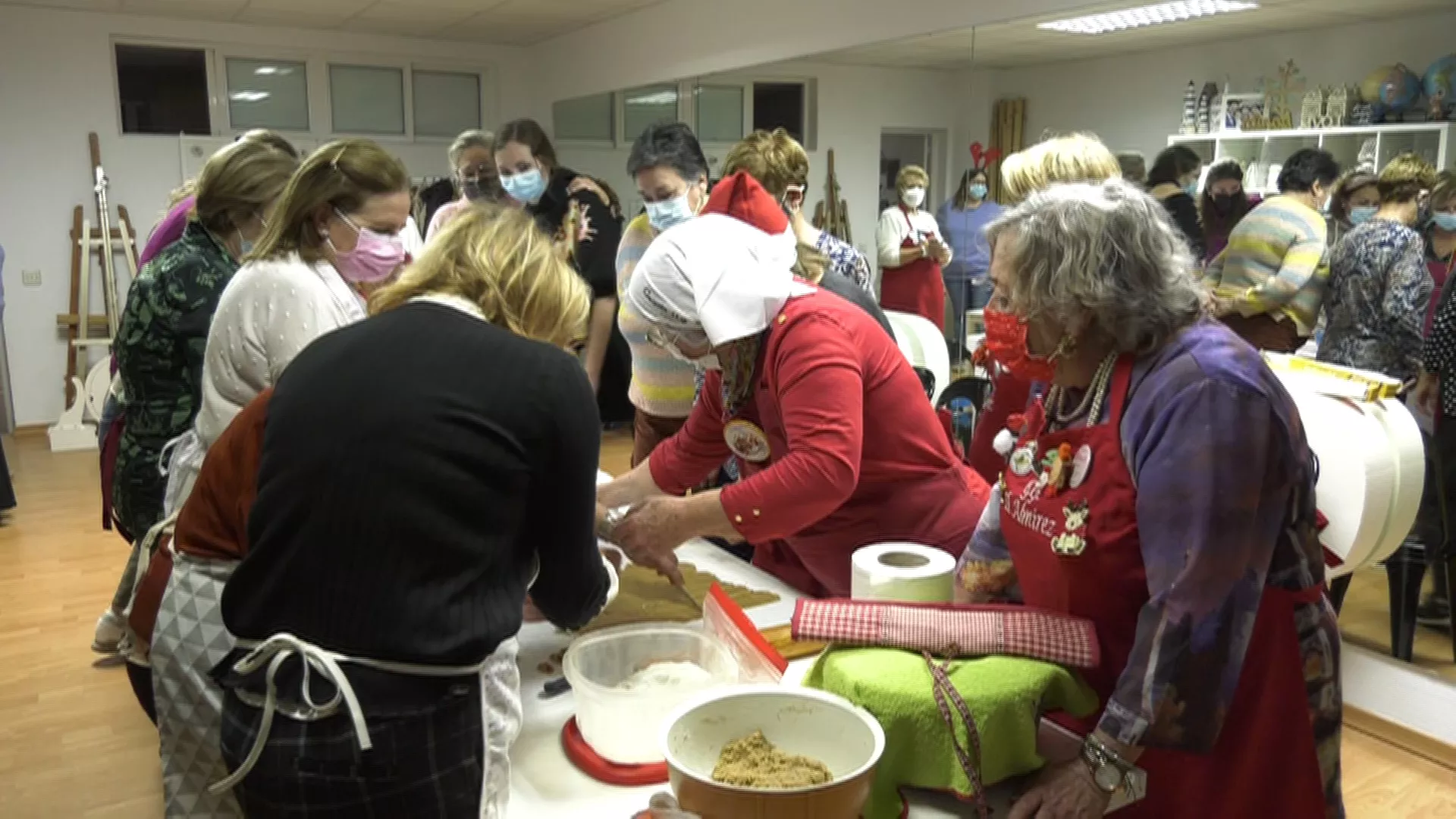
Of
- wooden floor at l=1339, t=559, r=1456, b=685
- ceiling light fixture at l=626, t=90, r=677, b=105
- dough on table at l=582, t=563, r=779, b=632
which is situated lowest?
wooden floor at l=1339, t=559, r=1456, b=685

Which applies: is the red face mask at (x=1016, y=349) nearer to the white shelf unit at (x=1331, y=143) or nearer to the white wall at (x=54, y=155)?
the white shelf unit at (x=1331, y=143)

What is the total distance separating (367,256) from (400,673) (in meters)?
1.12

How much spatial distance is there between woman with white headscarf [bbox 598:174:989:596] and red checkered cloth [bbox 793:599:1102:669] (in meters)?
0.42

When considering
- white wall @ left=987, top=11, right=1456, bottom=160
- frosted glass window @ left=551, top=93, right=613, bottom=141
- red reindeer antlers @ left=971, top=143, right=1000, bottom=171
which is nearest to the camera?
white wall @ left=987, top=11, right=1456, bottom=160

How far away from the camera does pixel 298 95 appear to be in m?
7.35

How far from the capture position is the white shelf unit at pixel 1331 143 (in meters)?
2.90

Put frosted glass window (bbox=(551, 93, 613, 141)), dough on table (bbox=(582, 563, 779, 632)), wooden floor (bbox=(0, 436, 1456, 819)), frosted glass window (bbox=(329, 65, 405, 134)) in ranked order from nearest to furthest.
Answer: dough on table (bbox=(582, 563, 779, 632)), wooden floor (bbox=(0, 436, 1456, 819)), frosted glass window (bbox=(551, 93, 613, 141)), frosted glass window (bbox=(329, 65, 405, 134))

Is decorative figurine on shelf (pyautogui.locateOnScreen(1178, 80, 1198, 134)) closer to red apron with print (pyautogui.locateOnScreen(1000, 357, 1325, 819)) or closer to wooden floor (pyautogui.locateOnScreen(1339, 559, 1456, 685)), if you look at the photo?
wooden floor (pyautogui.locateOnScreen(1339, 559, 1456, 685))

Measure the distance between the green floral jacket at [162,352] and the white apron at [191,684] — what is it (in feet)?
3.14

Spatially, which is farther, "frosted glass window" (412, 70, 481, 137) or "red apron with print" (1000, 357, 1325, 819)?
"frosted glass window" (412, 70, 481, 137)

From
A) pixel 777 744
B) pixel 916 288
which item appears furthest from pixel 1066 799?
pixel 916 288

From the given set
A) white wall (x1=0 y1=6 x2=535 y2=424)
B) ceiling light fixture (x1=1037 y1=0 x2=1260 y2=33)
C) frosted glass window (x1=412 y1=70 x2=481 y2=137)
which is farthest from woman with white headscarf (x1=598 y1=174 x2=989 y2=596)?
frosted glass window (x1=412 y1=70 x2=481 y2=137)

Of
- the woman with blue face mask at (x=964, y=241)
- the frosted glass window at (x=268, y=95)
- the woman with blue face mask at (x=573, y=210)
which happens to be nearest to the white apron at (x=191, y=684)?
the woman with blue face mask at (x=573, y=210)

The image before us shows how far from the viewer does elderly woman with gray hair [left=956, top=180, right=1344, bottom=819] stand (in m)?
1.06
